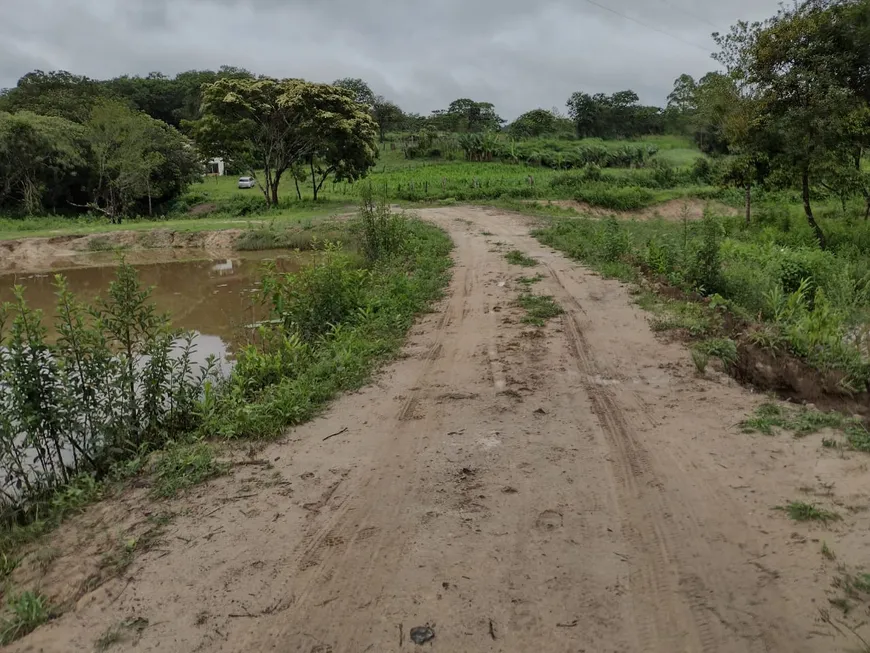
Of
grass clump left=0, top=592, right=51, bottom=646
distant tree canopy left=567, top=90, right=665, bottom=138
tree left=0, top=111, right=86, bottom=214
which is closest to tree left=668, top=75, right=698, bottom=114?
distant tree canopy left=567, top=90, right=665, bottom=138

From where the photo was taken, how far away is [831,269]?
35.3 feet

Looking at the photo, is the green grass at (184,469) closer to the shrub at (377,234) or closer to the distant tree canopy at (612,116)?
the shrub at (377,234)

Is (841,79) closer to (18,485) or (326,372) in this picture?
(326,372)

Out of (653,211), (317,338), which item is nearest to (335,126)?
(653,211)

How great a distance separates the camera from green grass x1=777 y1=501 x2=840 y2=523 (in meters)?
3.48

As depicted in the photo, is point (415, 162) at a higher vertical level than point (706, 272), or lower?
higher

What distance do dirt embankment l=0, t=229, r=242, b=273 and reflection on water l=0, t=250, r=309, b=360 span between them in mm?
604

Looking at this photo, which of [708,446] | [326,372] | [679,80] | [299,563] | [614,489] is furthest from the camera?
[679,80]

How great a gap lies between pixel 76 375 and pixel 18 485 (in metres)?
0.96

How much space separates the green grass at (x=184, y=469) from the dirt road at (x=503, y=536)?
0.53 ft

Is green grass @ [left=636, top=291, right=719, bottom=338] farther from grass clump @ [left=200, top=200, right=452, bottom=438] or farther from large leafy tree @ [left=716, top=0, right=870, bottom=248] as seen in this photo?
large leafy tree @ [left=716, top=0, right=870, bottom=248]

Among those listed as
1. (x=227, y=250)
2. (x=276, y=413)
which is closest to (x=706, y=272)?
(x=276, y=413)

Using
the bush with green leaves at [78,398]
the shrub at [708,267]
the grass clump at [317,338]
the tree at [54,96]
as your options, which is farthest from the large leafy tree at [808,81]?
the tree at [54,96]

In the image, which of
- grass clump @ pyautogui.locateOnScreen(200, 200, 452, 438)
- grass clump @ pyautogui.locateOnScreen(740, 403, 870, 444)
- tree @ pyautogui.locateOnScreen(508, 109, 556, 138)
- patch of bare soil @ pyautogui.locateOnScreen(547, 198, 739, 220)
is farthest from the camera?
tree @ pyautogui.locateOnScreen(508, 109, 556, 138)
